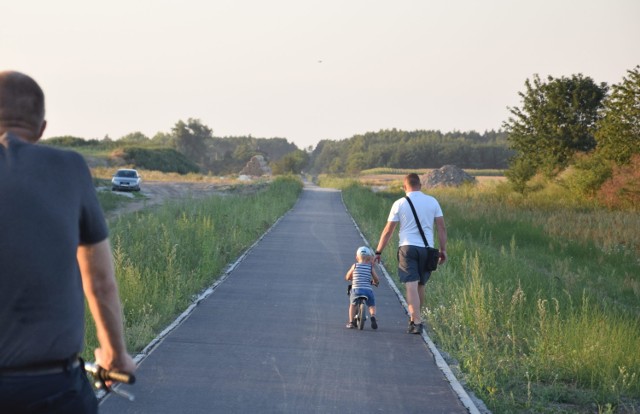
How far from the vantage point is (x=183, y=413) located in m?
7.00

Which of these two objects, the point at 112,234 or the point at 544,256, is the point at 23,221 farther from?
the point at 544,256

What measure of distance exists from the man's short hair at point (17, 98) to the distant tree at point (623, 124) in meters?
40.3

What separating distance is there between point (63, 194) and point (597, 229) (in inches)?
1066

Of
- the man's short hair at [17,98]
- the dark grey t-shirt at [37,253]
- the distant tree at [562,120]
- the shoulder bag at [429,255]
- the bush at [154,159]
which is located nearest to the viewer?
the dark grey t-shirt at [37,253]

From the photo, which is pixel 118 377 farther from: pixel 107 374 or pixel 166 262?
pixel 166 262

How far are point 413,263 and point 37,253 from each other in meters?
8.56

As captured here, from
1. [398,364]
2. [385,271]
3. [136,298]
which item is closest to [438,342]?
[398,364]

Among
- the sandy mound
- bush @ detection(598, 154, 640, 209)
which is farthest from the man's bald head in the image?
the sandy mound

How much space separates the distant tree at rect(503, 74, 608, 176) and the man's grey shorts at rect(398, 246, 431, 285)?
42962mm

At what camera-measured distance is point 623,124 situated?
137 ft

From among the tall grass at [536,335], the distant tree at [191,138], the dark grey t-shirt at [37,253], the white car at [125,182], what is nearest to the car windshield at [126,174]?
the white car at [125,182]

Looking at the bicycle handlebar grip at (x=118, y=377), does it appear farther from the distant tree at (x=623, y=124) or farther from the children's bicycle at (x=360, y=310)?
the distant tree at (x=623, y=124)

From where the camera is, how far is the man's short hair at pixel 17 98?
131 inches

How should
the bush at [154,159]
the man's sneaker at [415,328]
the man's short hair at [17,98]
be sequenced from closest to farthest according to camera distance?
the man's short hair at [17,98], the man's sneaker at [415,328], the bush at [154,159]
